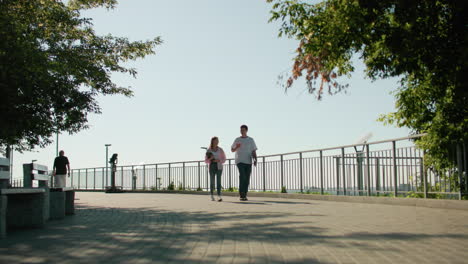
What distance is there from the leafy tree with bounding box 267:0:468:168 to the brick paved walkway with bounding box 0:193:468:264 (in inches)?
116

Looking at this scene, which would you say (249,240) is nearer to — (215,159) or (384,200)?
(384,200)

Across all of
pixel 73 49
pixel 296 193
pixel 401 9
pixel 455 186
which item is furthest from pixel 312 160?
pixel 73 49

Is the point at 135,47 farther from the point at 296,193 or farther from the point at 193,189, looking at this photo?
the point at 296,193

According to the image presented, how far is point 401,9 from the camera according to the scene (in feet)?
32.9

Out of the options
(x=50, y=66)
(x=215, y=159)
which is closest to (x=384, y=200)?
(x=215, y=159)

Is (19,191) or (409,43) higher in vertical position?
(409,43)

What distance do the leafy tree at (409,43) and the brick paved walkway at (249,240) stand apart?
2951 millimetres

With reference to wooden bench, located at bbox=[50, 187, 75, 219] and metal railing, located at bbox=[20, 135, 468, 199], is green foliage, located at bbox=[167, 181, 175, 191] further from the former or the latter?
wooden bench, located at bbox=[50, 187, 75, 219]

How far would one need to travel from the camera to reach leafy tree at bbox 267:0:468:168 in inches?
402

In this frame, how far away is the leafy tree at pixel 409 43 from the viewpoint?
A: 10.2 meters

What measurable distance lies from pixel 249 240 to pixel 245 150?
869 cm

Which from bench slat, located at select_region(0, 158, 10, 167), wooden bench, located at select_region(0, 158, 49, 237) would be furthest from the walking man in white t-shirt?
bench slat, located at select_region(0, 158, 10, 167)

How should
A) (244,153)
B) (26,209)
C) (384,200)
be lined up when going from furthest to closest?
(244,153), (384,200), (26,209)

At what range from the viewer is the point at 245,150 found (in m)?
14.9
